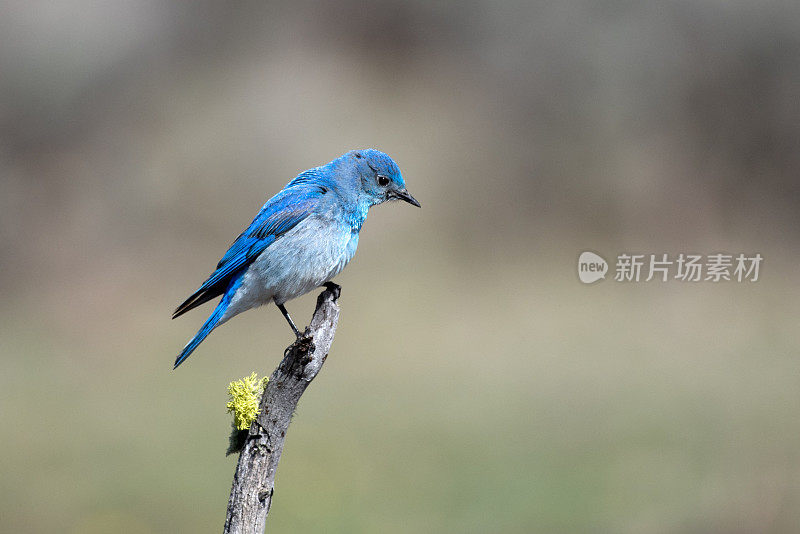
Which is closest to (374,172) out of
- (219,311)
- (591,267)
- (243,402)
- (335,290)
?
(335,290)

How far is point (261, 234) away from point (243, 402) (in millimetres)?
1128

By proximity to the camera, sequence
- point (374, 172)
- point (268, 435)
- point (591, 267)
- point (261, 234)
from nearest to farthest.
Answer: point (268, 435), point (261, 234), point (374, 172), point (591, 267)

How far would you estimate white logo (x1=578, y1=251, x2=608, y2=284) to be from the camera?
9594 millimetres

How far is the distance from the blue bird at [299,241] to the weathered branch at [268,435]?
63cm

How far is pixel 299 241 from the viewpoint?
4.18 m

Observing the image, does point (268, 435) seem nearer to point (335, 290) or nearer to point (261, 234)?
point (335, 290)

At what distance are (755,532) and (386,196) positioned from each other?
16.9ft

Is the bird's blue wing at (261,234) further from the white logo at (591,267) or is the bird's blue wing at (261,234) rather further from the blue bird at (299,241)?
the white logo at (591,267)

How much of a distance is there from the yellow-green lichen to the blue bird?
0.60 m

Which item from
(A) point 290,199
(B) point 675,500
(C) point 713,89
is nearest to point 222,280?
(A) point 290,199

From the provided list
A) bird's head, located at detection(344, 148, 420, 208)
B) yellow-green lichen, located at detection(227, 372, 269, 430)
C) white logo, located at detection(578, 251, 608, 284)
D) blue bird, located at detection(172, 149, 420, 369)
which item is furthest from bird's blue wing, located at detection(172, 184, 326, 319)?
white logo, located at detection(578, 251, 608, 284)

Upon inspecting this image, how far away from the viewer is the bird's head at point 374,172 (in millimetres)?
4504

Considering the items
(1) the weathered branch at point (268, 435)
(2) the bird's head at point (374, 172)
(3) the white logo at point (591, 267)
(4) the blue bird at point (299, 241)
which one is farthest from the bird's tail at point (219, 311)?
(3) the white logo at point (591, 267)

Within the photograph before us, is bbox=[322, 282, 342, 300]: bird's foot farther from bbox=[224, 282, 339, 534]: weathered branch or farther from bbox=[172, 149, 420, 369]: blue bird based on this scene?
bbox=[224, 282, 339, 534]: weathered branch
